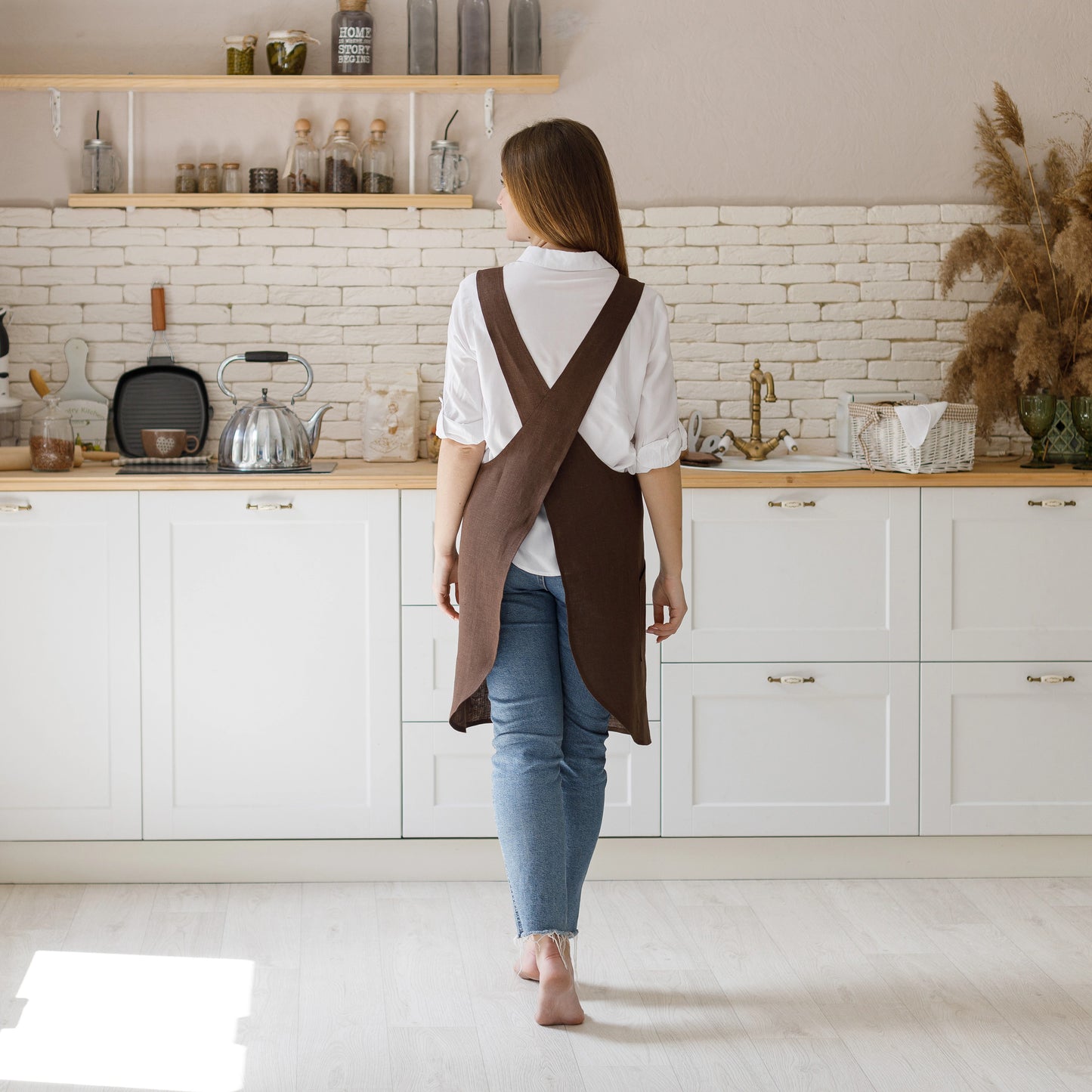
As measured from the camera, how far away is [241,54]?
129 inches

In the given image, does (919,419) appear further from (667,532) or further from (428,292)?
(428,292)

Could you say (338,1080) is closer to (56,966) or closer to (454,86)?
(56,966)

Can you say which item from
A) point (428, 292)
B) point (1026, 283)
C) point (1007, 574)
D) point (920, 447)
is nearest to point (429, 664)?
point (428, 292)

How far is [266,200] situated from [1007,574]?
82.1 inches

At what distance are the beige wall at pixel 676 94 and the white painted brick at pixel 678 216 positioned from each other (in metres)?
0.04

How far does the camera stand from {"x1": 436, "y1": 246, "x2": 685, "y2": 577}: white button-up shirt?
1.93 m

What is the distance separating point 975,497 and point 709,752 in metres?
0.85


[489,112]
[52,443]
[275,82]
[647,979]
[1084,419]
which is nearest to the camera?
[647,979]

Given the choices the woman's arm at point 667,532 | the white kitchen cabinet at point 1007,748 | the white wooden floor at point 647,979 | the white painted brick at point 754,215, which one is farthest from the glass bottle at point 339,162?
the white kitchen cabinet at point 1007,748

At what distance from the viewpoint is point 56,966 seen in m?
Result: 2.40

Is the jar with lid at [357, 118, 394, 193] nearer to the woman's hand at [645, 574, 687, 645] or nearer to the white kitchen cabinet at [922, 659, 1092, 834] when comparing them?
the woman's hand at [645, 574, 687, 645]

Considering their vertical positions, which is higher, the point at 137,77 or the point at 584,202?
the point at 137,77

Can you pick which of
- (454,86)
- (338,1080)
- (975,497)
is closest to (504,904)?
(338,1080)

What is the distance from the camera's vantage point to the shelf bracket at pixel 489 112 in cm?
335
